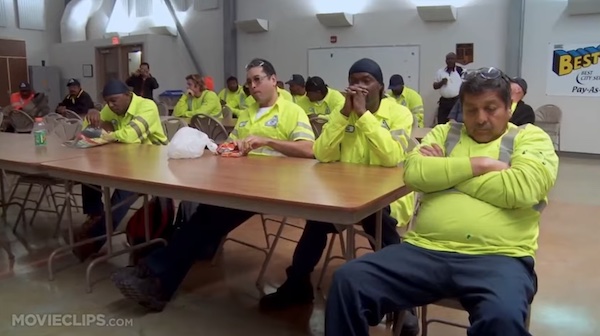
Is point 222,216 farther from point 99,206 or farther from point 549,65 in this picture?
point 549,65

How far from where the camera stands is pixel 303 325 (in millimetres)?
2416

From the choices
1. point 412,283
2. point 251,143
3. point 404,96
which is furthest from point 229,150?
point 404,96

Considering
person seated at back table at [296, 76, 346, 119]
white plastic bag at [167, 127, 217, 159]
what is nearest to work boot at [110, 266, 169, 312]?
white plastic bag at [167, 127, 217, 159]

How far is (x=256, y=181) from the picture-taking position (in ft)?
6.64

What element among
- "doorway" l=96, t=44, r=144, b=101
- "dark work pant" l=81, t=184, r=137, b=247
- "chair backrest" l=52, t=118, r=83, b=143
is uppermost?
"doorway" l=96, t=44, r=144, b=101

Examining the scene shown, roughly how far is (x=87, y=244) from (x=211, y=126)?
1.84m

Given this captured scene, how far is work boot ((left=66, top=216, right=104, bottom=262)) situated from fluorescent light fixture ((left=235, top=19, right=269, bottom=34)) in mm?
7017

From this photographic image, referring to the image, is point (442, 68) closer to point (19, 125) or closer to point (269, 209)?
point (19, 125)

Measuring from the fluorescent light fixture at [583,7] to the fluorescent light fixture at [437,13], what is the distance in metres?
1.54

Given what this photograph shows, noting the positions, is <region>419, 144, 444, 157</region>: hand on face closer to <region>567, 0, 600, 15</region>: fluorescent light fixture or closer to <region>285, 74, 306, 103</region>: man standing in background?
<region>285, 74, 306, 103</region>: man standing in background

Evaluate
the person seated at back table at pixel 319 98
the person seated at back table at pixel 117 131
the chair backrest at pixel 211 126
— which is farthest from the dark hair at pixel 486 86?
the person seated at back table at pixel 319 98

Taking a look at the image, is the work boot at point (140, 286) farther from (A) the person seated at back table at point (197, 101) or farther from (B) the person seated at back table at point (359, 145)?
Answer: (A) the person seated at back table at point (197, 101)

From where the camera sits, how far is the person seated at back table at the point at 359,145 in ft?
A: 7.57

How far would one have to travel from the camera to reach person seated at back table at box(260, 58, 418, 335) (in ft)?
7.57
